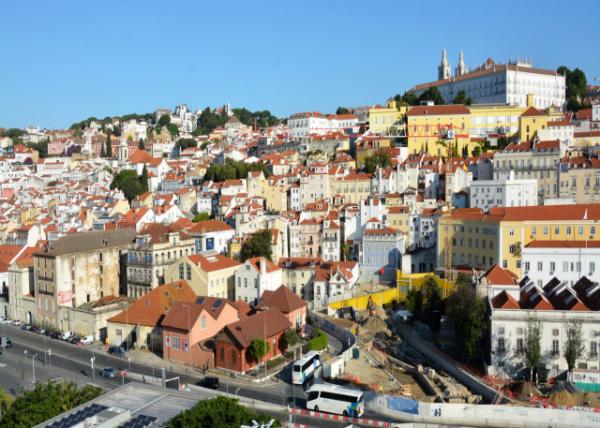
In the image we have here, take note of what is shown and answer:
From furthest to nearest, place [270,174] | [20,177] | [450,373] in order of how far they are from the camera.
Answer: [20,177] < [270,174] < [450,373]

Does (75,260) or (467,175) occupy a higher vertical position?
(467,175)

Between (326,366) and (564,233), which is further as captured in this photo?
(564,233)

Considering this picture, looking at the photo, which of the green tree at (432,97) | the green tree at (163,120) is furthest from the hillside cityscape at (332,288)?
the green tree at (163,120)

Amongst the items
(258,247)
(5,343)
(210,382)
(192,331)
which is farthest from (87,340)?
(258,247)

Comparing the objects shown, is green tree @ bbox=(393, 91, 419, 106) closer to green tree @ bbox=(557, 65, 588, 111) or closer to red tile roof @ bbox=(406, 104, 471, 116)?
red tile roof @ bbox=(406, 104, 471, 116)

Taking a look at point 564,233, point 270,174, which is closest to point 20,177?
point 270,174

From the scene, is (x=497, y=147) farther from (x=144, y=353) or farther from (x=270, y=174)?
(x=144, y=353)

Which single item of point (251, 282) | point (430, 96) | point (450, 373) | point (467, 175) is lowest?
point (450, 373)
